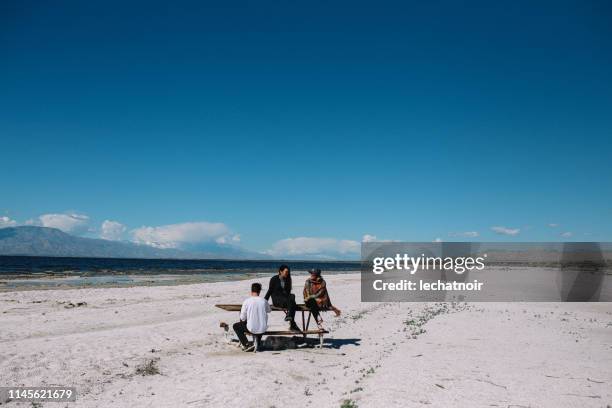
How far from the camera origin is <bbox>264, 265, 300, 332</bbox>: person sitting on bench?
1348cm

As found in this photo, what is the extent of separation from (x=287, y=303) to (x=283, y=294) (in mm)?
374

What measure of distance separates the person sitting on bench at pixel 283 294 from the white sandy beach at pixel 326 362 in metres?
1.04

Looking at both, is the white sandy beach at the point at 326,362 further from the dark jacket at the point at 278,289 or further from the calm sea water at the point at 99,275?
the calm sea water at the point at 99,275

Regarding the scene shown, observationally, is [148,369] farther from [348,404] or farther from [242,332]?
[348,404]

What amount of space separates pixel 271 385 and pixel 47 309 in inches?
649

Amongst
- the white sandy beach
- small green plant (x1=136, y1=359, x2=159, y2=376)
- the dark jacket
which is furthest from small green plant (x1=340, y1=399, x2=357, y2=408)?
the dark jacket

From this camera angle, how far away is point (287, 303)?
13.5 metres

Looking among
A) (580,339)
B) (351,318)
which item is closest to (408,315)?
(351,318)

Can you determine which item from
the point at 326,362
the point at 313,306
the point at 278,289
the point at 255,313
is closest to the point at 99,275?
the point at 278,289

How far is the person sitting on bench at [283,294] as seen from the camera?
13477 millimetres

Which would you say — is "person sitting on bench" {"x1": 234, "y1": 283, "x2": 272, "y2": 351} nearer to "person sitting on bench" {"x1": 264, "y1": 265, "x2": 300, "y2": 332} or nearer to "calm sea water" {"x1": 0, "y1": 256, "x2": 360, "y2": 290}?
"person sitting on bench" {"x1": 264, "y1": 265, "x2": 300, "y2": 332}

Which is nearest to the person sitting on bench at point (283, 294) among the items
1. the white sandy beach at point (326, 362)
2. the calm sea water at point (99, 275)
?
the white sandy beach at point (326, 362)

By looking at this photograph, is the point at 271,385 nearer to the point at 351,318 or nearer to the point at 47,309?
the point at 351,318

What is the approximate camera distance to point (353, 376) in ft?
32.6
